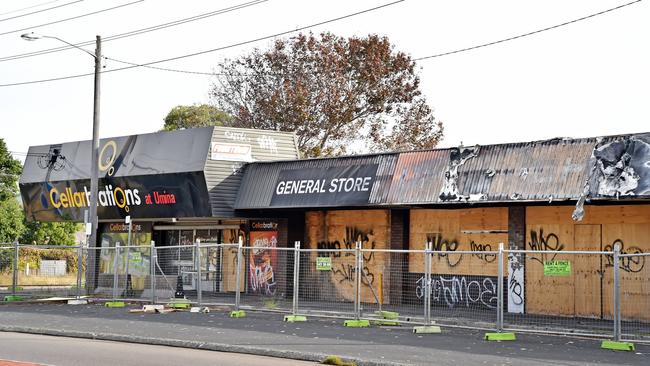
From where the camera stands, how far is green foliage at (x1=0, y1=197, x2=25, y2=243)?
62.1 m

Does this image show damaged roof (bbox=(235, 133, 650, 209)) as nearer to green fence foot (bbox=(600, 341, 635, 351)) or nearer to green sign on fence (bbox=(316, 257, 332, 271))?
green sign on fence (bbox=(316, 257, 332, 271))

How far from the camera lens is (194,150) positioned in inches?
1196

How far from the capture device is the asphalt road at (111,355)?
15086mm

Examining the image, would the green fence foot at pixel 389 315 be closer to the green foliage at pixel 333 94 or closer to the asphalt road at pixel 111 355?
the asphalt road at pixel 111 355

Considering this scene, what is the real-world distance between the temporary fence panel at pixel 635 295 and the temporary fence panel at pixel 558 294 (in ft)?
1.58

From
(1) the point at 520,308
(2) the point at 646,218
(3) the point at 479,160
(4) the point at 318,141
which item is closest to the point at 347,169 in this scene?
(3) the point at 479,160

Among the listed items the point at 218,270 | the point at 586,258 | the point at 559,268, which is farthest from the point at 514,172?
the point at 218,270

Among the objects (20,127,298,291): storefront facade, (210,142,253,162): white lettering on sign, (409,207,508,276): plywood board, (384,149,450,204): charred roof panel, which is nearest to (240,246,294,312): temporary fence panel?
(20,127,298,291): storefront facade

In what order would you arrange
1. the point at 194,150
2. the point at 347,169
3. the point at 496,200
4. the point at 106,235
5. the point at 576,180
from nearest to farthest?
1. the point at 576,180
2. the point at 496,200
3. the point at 347,169
4. the point at 194,150
5. the point at 106,235

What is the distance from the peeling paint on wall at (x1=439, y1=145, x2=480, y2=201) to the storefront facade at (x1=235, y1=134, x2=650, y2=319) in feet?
0.09

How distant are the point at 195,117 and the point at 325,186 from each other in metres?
33.2

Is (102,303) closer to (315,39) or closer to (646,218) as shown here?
(646,218)

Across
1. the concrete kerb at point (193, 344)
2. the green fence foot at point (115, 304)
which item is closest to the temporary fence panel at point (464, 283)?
the concrete kerb at point (193, 344)

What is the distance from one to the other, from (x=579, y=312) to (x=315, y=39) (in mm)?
31539
